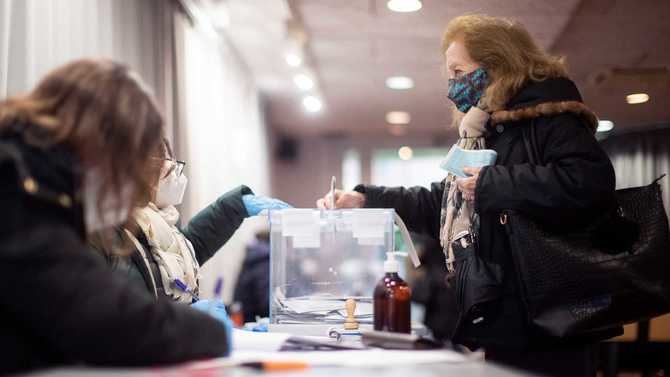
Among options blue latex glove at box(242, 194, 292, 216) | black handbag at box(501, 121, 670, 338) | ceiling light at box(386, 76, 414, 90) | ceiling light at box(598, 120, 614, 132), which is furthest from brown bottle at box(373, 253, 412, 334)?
ceiling light at box(386, 76, 414, 90)

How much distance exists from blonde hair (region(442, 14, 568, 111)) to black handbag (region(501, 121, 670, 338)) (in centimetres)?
32

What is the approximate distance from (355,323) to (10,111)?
1001 mm

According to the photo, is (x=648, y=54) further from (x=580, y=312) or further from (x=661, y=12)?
(x=580, y=312)

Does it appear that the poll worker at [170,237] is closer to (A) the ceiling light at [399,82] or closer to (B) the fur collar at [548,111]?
(B) the fur collar at [548,111]

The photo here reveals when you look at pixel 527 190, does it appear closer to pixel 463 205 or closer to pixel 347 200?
pixel 463 205

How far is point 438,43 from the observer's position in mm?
2227

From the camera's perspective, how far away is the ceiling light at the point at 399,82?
9.85 feet

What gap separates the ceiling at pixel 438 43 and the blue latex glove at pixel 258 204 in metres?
0.62

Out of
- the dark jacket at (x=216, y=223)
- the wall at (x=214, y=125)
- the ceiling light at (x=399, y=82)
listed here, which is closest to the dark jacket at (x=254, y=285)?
the wall at (x=214, y=125)

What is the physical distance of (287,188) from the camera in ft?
21.4

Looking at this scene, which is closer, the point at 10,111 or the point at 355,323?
the point at 10,111

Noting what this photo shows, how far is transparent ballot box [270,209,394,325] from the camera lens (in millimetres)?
1898

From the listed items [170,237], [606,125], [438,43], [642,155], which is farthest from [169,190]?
[642,155]

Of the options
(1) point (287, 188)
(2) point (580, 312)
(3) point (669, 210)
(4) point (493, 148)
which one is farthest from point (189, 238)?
(1) point (287, 188)
